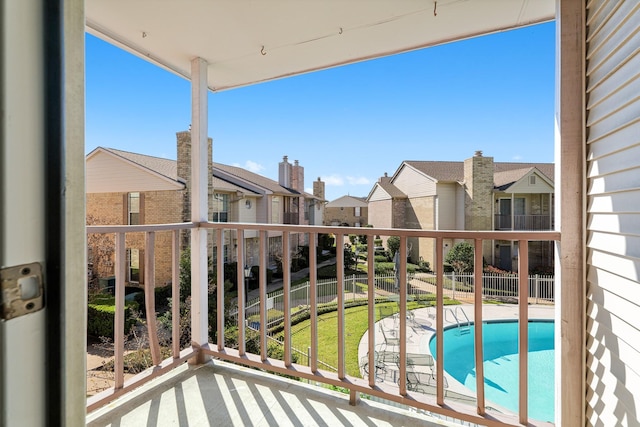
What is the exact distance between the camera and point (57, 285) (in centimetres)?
42

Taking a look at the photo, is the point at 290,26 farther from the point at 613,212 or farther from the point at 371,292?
the point at 613,212

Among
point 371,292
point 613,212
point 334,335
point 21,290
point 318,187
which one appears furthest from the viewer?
point 318,187

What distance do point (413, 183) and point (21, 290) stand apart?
4051mm

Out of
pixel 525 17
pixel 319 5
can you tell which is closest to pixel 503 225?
pixel 525 17

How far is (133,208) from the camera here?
7.72m

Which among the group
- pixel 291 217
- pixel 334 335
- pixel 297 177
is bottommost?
pixel 334 335

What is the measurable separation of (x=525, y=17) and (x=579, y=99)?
751mm

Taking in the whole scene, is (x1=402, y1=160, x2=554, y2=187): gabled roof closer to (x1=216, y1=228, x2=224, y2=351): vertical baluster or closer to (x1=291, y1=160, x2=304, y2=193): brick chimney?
(x1=216, y1=228, x2=224, y2=351): vertical baluster

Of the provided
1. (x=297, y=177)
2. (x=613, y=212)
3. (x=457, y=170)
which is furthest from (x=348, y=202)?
(x=297, y=177)

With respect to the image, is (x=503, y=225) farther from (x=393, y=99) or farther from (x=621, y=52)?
(x=621, y=52)

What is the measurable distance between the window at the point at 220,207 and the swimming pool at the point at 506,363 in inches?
257

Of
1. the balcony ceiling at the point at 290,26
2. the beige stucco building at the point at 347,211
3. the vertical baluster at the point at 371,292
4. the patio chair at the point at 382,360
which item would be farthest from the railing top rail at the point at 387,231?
the patio chair at the point at 382,360

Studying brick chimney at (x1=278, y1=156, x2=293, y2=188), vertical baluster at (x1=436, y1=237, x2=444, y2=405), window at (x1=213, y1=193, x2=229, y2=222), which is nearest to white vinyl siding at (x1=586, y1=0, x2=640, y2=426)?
vertical baluster at (x1=436, y1=237, x2=444, y2=405)

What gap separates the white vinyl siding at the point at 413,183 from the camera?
12.7 feet
